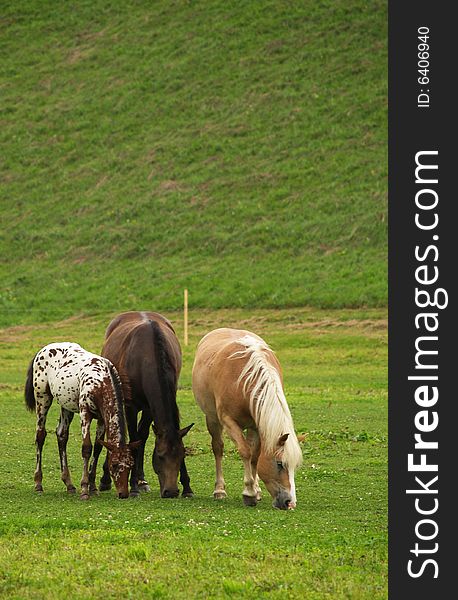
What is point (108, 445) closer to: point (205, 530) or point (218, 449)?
point (218, 449)

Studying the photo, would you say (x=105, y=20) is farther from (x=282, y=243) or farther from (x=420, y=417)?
(x=420, y=417)

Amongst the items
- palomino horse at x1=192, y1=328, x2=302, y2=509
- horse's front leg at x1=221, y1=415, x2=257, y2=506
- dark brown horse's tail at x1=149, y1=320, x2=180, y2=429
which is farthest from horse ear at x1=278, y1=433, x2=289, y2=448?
dark brown horse's tail at x1=149, y1=320, x2=180, y2=429

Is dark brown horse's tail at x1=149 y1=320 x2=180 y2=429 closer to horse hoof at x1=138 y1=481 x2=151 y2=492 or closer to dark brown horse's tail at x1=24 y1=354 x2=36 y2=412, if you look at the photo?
horse hoof at x1=138 y1=481 x2=151 y2=492

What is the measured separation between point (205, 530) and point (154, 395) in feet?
8.22

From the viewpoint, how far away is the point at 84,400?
11.6m

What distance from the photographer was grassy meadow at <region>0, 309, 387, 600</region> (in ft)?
25.7

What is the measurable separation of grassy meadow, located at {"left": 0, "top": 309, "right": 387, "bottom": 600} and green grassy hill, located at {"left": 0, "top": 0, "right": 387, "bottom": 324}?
19.9 metres

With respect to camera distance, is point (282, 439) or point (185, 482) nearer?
point (282, 439)

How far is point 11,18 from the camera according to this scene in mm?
61938

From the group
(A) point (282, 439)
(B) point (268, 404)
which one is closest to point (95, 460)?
(B) point (268, 404)

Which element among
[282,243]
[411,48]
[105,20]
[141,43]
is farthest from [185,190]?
[411,48]

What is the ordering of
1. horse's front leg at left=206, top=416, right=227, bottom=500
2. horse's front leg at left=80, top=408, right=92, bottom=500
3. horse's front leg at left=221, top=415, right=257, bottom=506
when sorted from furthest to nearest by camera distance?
horse's front leg at left=206, top=416, right=227, bottom=500 < horse's front leg at left=80, top=408, right=92, bottom=500 < horse's front leg at left=221, top=415, right=257, bottom=506

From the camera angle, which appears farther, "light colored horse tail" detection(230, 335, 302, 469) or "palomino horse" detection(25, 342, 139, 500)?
"palomino horse" detection(25, 342, 139, 500)

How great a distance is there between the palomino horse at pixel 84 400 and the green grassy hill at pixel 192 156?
23.2 m
